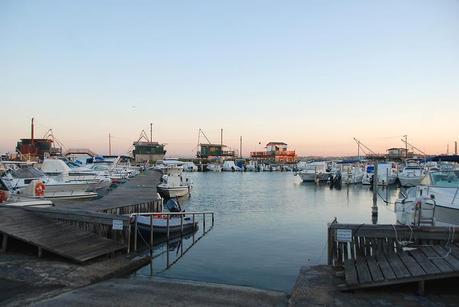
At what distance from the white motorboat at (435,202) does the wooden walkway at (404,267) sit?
13.5 ft

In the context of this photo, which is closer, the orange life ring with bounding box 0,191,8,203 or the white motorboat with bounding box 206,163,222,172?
the orange life ring with bounding box 0,191,8,203

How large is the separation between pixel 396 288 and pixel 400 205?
12714mm

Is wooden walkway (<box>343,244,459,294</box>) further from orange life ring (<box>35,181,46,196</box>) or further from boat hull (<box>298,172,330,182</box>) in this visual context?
boat hull (<box>298,172,330,182</box>)

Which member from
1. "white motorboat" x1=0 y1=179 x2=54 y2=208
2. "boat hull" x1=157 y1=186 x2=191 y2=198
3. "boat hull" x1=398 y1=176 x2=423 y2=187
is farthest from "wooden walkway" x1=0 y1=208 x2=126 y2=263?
"boat hull" x1=398 y1=176 x2=423 y2=187

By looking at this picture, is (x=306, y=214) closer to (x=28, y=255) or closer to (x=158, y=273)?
(x=158, y=273)

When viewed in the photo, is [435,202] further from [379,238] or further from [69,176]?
[69,176]

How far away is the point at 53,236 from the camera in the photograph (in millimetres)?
13812

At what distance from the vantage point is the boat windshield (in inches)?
735

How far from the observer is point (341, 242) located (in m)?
10.9

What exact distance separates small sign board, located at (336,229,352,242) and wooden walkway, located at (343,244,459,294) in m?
0.56

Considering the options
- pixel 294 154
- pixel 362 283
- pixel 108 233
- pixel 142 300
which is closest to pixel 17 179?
pixel 108 233

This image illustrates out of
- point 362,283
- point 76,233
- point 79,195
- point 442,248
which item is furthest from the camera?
point 79,195

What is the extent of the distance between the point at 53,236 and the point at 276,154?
161m

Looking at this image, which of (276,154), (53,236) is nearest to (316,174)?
(53,236)
